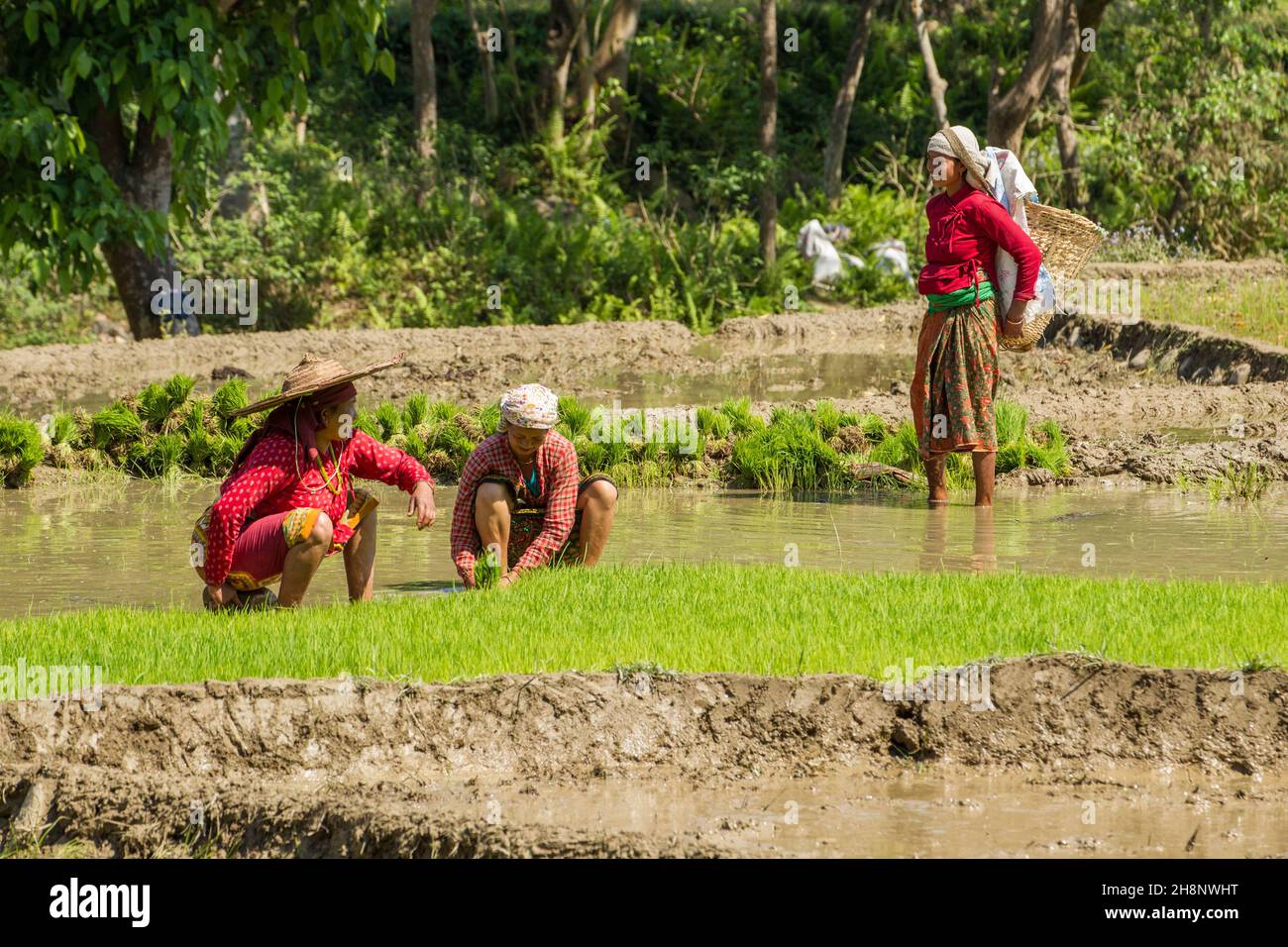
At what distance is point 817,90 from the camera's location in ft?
97.7

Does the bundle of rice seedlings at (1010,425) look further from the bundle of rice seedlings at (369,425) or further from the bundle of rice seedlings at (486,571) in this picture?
the bundle of rice seedlings at (486,571)

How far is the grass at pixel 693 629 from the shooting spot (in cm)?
596

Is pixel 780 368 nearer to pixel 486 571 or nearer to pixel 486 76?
pixel 486 571

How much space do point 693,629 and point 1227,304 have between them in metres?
12.3

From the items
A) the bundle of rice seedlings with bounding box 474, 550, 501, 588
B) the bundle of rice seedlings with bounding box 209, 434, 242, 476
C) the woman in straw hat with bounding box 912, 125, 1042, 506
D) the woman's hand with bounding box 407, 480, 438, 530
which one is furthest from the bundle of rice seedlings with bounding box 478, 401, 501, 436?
the woman's hand with bounding box 407, 480, 438, 530

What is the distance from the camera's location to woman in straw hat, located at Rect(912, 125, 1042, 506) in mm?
9516

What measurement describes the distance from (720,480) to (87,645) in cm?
567

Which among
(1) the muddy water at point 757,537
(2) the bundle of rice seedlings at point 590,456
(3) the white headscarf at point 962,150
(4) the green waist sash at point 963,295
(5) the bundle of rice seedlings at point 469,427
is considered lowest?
(1) the muddy water at point 757,537

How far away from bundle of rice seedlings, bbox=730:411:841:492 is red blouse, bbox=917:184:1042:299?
155cm

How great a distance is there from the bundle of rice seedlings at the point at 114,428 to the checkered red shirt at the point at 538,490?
491 cm

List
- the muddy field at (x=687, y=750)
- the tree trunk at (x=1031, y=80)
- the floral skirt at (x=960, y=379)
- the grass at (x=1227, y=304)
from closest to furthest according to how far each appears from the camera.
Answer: the muddy field at (x=687, y=750), the floral skirt at (x=960, y=379), the grass at (x=1227, y=304), the tree trunk at (x=1031, y=80)

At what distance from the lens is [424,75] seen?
24.6 meters

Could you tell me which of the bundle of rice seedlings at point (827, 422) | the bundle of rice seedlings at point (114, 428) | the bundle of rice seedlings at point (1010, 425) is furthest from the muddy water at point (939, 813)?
the bundle of rice seedlings at point (114, 428)

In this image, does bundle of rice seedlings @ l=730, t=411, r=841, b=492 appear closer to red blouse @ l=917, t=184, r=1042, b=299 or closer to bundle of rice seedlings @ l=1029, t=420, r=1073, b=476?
bundle of rice seedlings @ l=1029, t=420, r=1073, b=476
